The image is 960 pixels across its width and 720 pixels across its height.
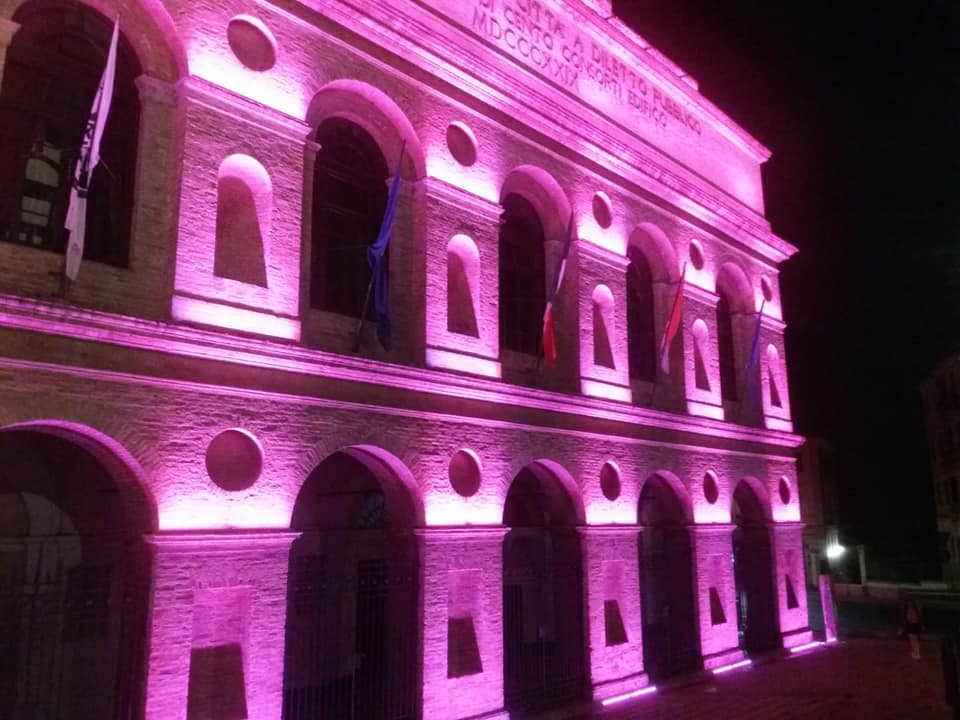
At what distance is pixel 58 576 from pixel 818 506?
1613 inches

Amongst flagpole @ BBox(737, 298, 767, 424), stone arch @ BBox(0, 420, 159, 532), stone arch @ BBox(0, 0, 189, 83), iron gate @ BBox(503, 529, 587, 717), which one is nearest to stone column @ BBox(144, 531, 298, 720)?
stone arch @ BBox(0, 420, 159, 532)

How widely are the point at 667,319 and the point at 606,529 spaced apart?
5566 mm

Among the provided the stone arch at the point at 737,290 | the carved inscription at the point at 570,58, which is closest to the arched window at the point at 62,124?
the carved inscription at the point at 570,58

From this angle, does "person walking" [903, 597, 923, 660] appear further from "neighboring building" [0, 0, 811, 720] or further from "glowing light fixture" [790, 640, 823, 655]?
"neighboring building" [0, 0, 811, 720]

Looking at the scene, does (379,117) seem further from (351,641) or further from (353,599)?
(351,641)

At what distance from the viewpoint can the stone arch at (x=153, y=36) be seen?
10.1 metres

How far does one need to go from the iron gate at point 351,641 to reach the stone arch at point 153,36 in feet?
23.2

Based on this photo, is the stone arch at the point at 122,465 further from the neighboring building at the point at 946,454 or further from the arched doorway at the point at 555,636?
the neighboring building at the point at 946,454

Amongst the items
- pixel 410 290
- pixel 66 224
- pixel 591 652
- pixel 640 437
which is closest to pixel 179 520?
pixel 66 224

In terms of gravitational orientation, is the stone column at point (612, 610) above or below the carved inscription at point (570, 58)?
below

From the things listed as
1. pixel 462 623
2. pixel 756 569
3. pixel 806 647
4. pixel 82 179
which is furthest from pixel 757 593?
pixel 82 179

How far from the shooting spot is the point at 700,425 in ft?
60.0

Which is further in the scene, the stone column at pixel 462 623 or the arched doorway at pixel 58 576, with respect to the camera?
the stone column at pixel 462 623

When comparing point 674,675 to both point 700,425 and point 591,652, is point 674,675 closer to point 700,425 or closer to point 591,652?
point 591,652
